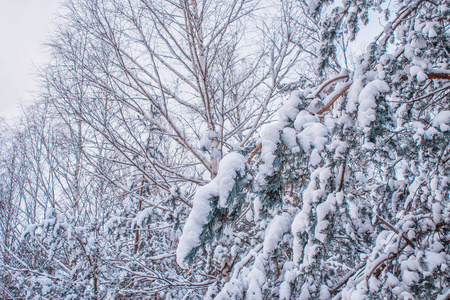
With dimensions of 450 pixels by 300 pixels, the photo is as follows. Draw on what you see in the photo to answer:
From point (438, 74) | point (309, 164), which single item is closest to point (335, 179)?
point (309, 164)

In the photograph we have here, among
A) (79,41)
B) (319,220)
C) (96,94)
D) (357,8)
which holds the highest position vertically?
(79,41)

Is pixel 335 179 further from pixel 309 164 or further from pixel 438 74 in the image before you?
pixel 438 74

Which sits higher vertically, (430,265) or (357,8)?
(357,8)

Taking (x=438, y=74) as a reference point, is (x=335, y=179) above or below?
below

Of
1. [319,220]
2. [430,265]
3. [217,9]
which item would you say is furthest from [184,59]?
[430,265]

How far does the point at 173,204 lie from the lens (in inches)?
118

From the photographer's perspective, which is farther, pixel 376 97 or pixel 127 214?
pixel 127 214

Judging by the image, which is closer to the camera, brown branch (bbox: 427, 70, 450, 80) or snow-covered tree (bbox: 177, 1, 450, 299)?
snow-covered tree (bbox: 177, 1, 450, 299)

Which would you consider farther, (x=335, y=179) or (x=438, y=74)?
(x=438, y=74)

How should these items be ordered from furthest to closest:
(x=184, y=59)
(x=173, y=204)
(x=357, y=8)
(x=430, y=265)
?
(x=184, y=59) < (x=173, y=204) < (x=357, y=8) < (x=430, y=265)

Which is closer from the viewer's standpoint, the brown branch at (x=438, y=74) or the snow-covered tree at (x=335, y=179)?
the snow-covered tree at (x=335, y=179)

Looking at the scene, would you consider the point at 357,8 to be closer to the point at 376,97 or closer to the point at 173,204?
the point at 376,97

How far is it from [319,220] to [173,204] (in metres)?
2.11

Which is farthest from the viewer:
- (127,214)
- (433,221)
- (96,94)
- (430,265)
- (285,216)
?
(127,214)
